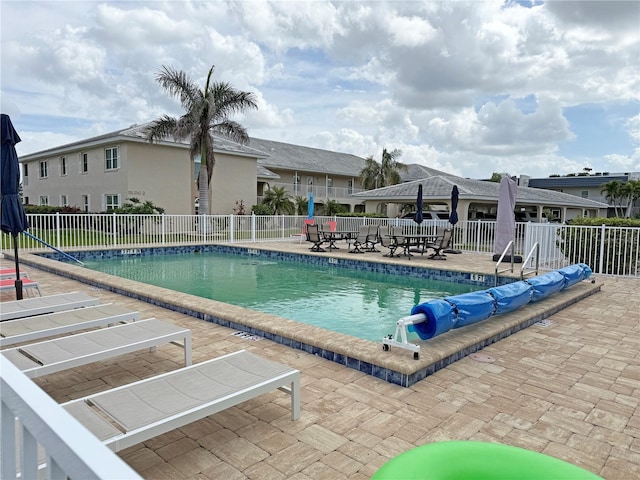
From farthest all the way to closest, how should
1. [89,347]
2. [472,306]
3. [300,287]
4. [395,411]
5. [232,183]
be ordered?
[232,183] → [300,287] → [472,306] → [89,347] → [395,411]

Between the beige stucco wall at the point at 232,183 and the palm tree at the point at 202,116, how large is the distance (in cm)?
365

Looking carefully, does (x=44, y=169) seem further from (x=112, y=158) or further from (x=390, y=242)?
(x=390, y=242)

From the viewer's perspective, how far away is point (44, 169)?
28.6 meters

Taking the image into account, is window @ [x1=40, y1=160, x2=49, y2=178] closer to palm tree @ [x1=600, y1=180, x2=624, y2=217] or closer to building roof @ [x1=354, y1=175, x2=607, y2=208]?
building roof @ [x1=354, y1=175, x2=607, y2=208]

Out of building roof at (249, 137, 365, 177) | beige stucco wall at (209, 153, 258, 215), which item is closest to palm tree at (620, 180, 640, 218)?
building roof at (249, 137, 365, 177)

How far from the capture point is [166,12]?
11.7 m

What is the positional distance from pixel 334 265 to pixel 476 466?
460 inches

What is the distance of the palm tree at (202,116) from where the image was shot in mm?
20719

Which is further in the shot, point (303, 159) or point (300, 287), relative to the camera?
point (303, 159)

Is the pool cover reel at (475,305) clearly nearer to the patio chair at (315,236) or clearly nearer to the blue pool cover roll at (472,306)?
the blue pool cover roll at (472,306)

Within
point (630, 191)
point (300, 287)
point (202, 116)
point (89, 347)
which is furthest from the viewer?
point (630, 191)

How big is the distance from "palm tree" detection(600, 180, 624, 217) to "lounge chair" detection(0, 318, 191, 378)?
46943 millimetres

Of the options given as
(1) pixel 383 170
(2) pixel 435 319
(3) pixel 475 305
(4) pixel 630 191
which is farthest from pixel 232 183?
(4) pixel 630 191

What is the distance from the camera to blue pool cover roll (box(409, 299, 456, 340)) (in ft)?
14.7
